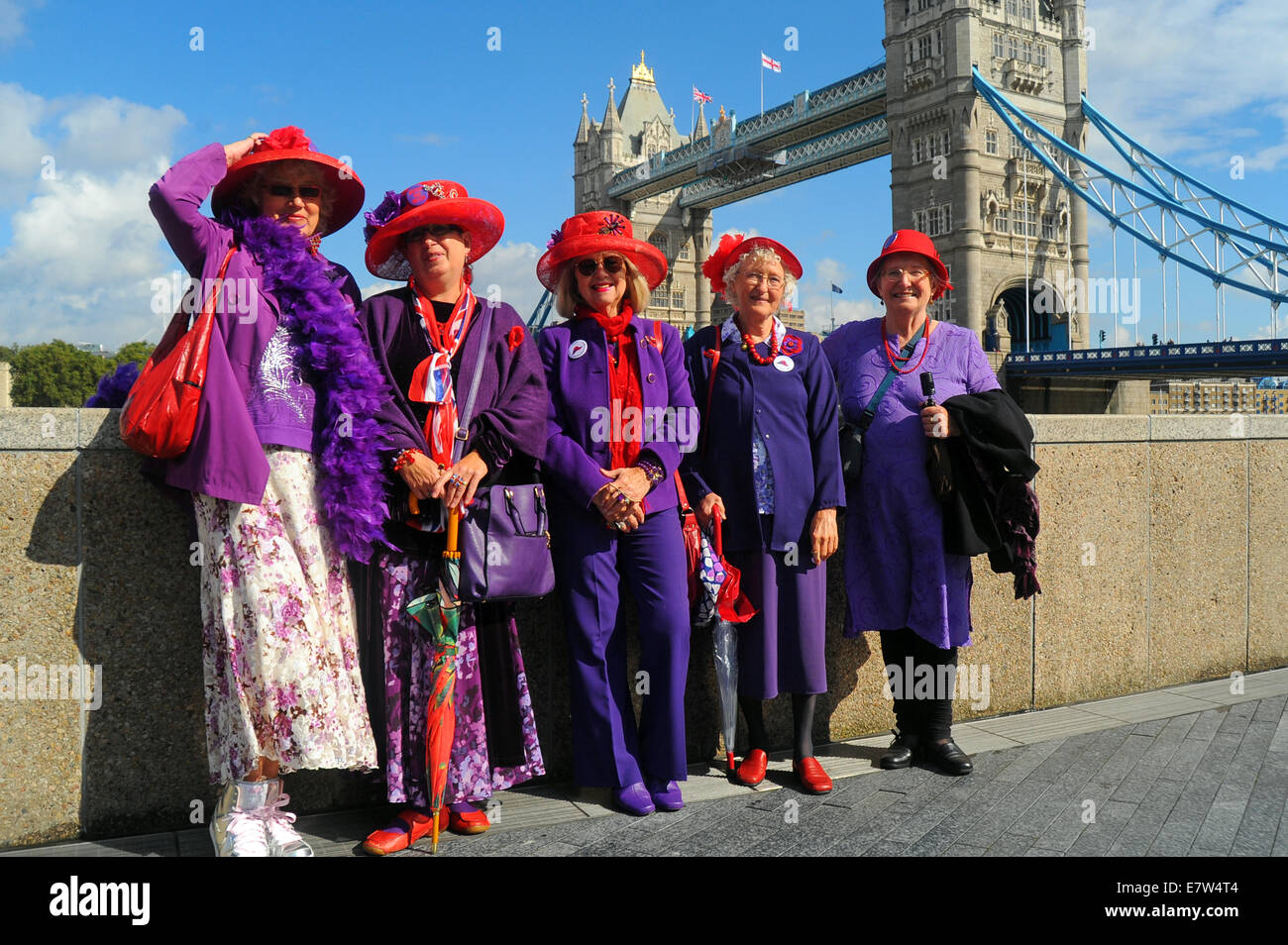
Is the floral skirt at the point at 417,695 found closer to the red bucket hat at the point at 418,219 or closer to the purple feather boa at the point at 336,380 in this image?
the purple feather boa at the point at 336,380

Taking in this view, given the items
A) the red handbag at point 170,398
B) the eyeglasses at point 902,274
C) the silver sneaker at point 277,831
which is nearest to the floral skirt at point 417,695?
the silver sneaker at point 277,831

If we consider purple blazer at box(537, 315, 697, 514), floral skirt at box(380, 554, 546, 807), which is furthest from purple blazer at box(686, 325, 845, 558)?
floral skirt at box(380, 554, 546, 807)

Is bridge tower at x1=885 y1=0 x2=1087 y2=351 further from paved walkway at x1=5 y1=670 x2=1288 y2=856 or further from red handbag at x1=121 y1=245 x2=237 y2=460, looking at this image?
red handbag at x1=121 y1=245 x2=237 y2=460

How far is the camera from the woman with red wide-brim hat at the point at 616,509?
2.81 m

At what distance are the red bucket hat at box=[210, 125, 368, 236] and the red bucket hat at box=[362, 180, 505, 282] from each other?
120 millimetres

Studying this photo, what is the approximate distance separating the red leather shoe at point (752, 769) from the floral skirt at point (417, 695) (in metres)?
0.81

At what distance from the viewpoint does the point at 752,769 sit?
305 centimetres

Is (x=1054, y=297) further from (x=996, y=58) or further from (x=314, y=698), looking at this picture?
(x=314, y=698)

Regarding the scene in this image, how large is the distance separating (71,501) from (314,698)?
838 millimetres

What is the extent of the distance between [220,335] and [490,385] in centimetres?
66

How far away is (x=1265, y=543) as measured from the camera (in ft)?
14.8

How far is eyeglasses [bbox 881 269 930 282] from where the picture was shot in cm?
323
